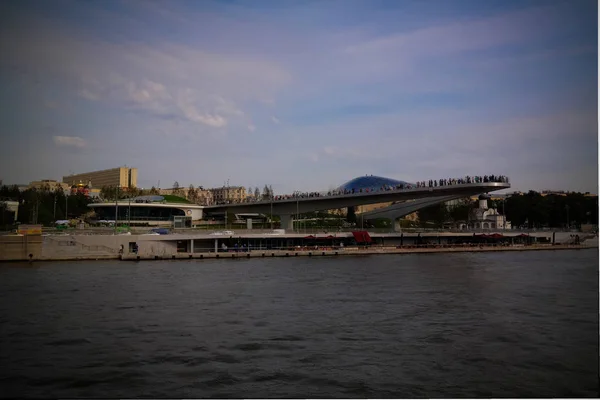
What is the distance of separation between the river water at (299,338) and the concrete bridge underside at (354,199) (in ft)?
39.9

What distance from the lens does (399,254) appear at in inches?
936

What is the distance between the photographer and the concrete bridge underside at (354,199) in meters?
25.0

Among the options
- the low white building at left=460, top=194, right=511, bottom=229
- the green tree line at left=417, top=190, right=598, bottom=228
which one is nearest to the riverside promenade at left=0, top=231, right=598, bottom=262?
the green tree line at left=417, top=190, right=598, bottom=228

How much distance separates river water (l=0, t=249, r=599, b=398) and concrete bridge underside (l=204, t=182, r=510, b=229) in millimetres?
12155

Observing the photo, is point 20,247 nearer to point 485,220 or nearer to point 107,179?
point 485,220

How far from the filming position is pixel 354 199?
96.4 ft

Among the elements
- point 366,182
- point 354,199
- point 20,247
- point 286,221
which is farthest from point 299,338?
point 366,182

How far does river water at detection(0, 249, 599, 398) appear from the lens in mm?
5387

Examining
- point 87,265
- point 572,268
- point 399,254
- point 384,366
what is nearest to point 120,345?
point 384,366

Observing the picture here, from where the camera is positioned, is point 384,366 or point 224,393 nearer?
point 224,393

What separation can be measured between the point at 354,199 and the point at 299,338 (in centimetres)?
2248

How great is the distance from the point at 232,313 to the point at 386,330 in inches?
101

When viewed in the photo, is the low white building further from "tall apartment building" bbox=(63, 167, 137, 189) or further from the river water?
"tall apartment building" bbox=(63, 167, 137, 189)

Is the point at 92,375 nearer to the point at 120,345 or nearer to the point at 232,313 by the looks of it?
the point at 120,345
